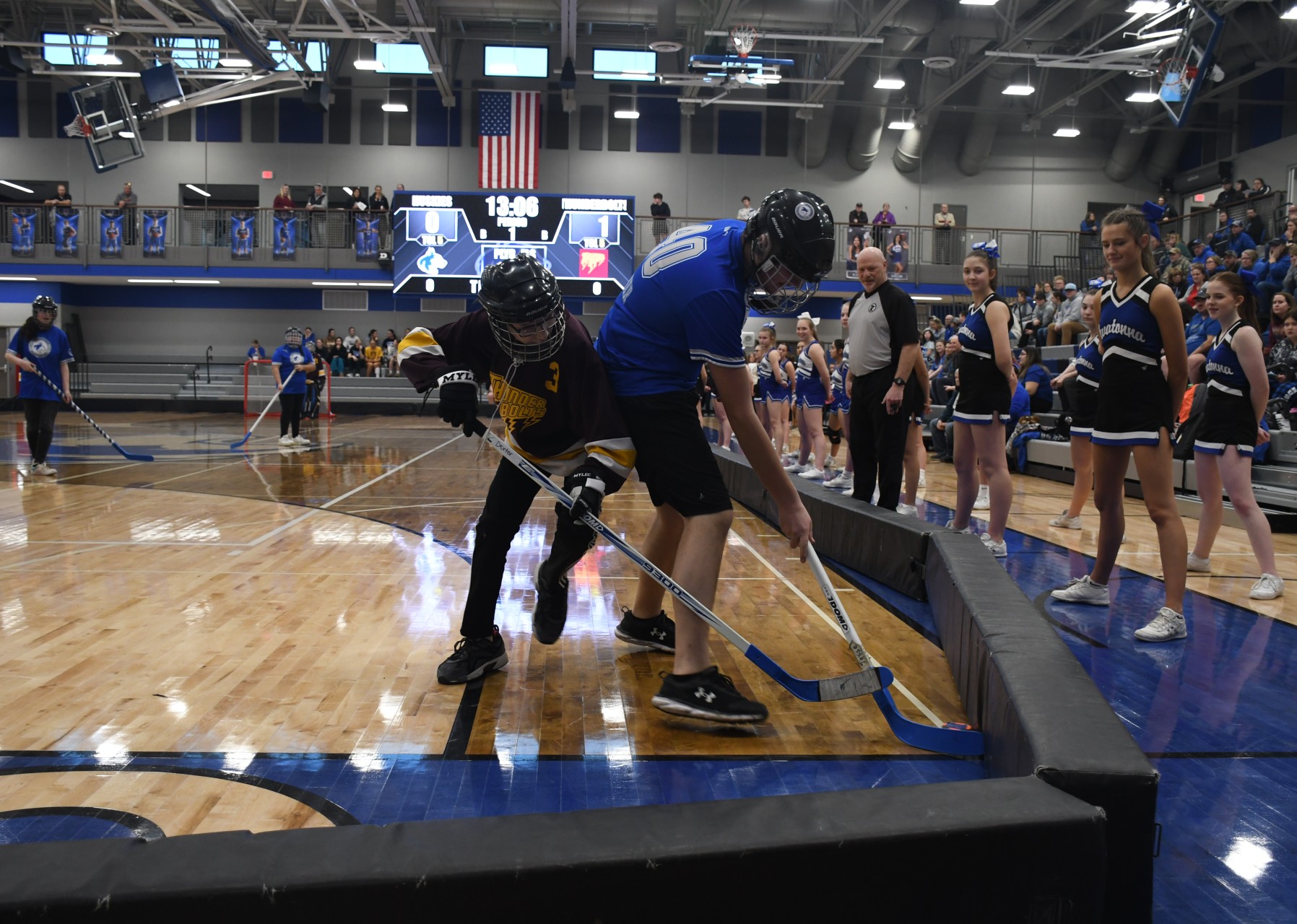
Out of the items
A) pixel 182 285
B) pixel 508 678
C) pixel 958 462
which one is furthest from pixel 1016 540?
pixel 182 285

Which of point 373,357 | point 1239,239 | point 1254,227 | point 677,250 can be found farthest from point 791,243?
point 373,357

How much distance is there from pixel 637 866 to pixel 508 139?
28.0 meters

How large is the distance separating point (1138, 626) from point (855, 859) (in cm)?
330

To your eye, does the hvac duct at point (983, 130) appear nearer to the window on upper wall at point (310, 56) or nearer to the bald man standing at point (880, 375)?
the window on upper wall at point (310, 56)

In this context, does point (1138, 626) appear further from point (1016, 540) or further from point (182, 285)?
point (182, 285)

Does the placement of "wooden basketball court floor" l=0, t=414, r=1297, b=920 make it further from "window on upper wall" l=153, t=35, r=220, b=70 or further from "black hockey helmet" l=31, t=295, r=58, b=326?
"window on upper wall" l=153, t=35, r=220, b=70

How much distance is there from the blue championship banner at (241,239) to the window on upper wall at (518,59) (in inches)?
299

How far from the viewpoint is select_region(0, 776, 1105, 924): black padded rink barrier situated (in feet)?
4.79

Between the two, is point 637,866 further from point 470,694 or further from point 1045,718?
point 470,694

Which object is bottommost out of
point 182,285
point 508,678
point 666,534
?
point 508,678

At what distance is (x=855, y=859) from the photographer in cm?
161

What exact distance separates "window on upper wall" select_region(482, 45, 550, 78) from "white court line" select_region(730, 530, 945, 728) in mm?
21958

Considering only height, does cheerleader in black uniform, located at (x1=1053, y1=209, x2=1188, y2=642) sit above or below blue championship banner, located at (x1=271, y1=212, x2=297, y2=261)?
below

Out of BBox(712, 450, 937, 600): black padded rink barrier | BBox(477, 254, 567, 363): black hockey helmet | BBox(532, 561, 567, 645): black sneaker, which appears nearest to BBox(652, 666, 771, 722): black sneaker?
BBox(532, 561, 567, 645): black sneaker
